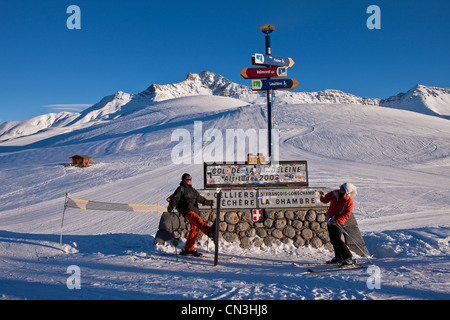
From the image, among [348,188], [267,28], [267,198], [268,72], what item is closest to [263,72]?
[268,72]

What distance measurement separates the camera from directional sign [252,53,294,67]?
37.6ft

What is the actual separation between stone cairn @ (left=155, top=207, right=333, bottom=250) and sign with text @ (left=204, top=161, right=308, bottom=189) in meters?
0.75

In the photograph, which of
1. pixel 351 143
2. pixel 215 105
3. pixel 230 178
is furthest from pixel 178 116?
pixel 230 178

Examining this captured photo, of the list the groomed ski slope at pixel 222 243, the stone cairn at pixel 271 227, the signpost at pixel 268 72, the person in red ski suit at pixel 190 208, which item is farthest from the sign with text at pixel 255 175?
the signpost at pixel 268 72

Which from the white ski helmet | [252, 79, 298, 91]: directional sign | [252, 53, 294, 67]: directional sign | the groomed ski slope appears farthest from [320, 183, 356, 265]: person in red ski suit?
[252, 53, 294, 67]: directional sign

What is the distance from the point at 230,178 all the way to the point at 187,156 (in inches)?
830

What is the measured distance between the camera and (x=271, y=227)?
304 inches

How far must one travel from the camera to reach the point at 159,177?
21.9m

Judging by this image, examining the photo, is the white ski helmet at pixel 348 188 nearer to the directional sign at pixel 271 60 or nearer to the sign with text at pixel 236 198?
the sign with text at pixel 236 198

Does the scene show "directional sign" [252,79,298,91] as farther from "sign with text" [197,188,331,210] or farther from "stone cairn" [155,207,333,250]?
"stone cairn" [155,207,333,250]

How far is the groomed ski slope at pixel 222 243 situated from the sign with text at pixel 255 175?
1.62m

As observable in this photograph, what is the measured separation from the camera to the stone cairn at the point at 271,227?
25.0ft

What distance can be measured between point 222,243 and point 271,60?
7.35 metres
